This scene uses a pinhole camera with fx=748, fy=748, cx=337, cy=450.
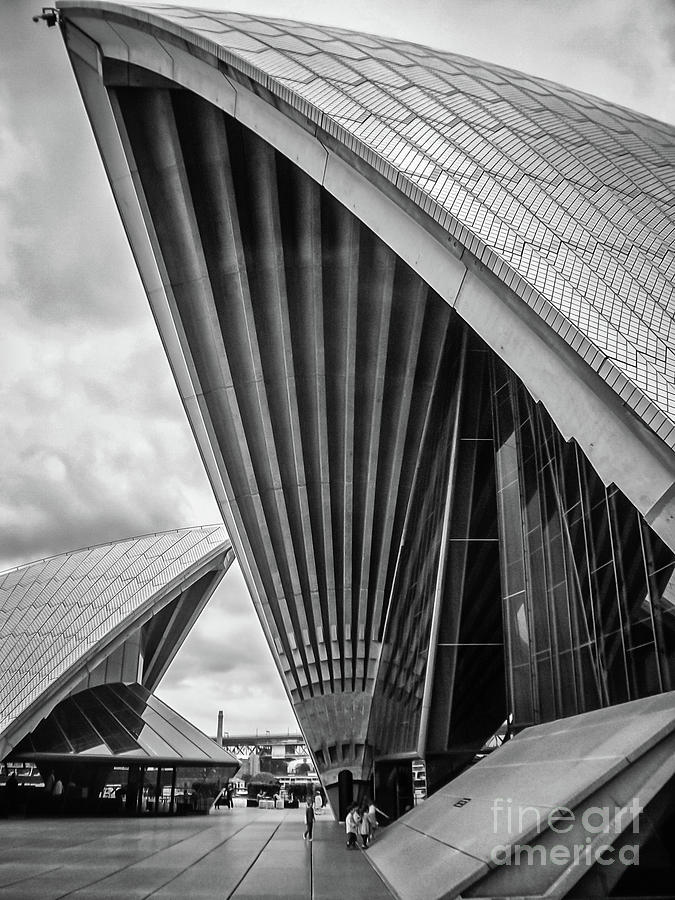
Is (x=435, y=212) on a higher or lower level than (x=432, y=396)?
lower

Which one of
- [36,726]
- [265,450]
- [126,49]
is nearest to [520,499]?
[265,450]

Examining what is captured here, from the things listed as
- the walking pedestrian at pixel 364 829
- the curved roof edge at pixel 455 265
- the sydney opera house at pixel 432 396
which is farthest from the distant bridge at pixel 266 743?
the curved roof edge at pixel 455 265

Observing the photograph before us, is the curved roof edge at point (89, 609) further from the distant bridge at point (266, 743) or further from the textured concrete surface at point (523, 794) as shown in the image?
the distant bridge at point (266, 743)

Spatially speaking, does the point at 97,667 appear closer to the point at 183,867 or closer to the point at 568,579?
the point at 183,867

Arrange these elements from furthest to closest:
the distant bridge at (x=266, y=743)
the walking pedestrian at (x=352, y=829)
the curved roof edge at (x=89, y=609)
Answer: the distant bridge at (x=266, y=743), the curved roof edge at (x=89, y=609), the walking pedestrian at (x=352, y=829)

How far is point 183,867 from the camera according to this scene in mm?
11172

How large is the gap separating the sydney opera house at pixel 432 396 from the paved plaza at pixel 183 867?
1043 mm

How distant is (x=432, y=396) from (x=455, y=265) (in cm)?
1075

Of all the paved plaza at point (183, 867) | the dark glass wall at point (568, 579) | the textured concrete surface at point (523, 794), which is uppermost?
the dark glass wall at point (568, 579)

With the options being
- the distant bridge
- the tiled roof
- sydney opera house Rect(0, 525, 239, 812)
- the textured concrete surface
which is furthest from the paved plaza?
the distant bridge

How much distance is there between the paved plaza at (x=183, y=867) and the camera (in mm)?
8586

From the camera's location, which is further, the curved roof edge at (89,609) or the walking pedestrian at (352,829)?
the curved roof edge at (89,609)

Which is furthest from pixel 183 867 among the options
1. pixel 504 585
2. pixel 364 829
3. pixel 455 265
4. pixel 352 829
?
pixel 455 265

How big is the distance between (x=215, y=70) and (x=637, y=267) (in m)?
7.77
